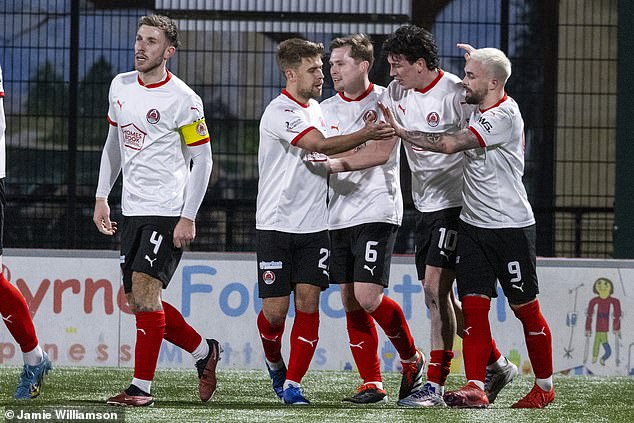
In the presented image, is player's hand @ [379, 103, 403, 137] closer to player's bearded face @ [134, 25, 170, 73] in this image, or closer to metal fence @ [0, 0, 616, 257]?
player's bearded face @ [134, 25, 170, 73]

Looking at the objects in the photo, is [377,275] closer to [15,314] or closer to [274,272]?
[274,272]

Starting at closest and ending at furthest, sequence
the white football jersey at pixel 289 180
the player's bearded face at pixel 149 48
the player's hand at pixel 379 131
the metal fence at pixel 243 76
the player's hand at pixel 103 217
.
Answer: the player's hand at pixel 379 131, the player's bearded face at pixel 149 48, the white football jersey at pixel 289 180, the player's hand at pixel 103 217, the metal fence at pixel 243 76

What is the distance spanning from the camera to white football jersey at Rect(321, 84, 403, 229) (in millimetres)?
5719

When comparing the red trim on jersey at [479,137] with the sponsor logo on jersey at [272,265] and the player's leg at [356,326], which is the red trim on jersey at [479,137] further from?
the sponsor logo on jersey at [272,265]

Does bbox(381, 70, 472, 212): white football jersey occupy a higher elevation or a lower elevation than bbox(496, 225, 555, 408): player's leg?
higher

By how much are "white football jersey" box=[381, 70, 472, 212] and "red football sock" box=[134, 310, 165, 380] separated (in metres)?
1.21

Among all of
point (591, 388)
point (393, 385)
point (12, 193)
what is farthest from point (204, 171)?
point (12, 193)

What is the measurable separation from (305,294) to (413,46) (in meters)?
1.09

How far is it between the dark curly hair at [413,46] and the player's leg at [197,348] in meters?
1.39

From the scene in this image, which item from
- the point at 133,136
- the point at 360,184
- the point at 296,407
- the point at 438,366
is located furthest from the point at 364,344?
the point at 133,136

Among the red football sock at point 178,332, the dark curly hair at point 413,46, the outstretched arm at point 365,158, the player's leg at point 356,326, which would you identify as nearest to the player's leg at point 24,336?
the red football sock at point 178,332

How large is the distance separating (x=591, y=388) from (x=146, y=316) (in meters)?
2.56

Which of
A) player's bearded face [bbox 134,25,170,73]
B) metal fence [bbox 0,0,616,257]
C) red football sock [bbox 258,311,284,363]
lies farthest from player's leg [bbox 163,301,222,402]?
metal fence [bbox 0,0,616,257]

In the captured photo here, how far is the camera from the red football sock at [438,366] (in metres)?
5.68
